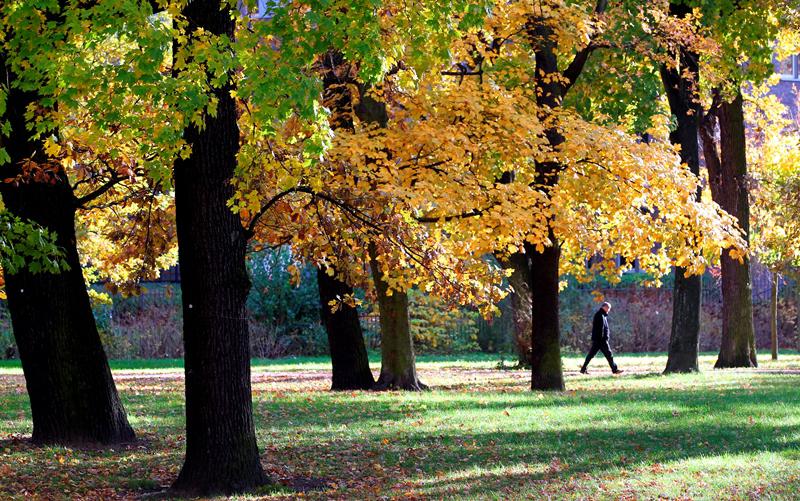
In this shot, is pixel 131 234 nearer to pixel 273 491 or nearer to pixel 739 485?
pixel 273 491

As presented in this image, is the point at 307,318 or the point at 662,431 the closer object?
the point at 662,431

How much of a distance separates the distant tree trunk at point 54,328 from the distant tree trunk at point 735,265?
53.5 feet

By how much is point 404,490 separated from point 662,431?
4526mm

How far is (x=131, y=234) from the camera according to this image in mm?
15219

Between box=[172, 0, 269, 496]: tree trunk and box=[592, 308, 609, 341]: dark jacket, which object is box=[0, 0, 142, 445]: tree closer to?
box=[172, 0, 269, 496]: tree trunk

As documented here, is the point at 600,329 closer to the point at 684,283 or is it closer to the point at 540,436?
the point at 684,283

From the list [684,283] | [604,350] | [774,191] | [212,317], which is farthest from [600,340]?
[212,317]

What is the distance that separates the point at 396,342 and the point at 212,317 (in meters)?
9.40

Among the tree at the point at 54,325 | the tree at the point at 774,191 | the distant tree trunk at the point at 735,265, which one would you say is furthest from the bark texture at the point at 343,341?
the tree at the point at 774,191

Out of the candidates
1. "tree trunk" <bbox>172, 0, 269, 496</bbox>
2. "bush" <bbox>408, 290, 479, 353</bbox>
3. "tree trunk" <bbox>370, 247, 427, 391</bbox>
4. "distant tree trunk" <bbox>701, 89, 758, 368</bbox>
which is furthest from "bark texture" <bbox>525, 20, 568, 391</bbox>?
"bush" <bbox>408, 290, 479, 353</bbox>

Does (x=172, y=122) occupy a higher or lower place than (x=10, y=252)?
higher

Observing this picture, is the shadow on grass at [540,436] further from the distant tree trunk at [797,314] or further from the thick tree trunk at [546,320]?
the distant tree trunk at [797,314]

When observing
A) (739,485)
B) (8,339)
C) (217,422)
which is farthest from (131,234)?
(8,339)

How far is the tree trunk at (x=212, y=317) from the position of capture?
32.1 feet
